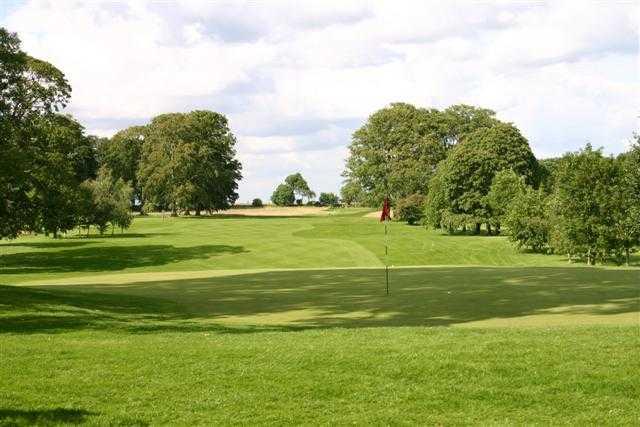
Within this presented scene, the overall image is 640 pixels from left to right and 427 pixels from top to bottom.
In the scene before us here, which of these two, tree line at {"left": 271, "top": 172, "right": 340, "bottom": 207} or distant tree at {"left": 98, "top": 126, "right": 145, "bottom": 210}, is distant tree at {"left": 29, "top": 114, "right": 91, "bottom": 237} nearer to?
distant tree at {"left": 98, "top": 126, "right": 145, "bottom": 210}

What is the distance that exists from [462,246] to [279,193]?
119m

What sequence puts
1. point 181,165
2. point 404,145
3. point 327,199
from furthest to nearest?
point 327,199 < point 181,165 < point 404,145

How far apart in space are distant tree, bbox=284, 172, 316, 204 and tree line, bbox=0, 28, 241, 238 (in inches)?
2009

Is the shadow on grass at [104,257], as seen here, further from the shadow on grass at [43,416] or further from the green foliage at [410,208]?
the shadow on grass at [43,416]

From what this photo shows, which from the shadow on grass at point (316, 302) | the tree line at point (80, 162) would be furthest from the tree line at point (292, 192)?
the shadow on grass at point (316, 302)

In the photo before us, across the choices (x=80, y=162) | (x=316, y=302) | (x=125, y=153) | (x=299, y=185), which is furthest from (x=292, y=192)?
(x=316, y=302)

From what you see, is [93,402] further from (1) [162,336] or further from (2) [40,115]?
(2) [40,115]

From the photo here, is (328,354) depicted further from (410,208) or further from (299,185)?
(299,185)

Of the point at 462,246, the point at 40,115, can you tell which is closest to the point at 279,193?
the point at 462,246

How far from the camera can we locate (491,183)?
7244 cm

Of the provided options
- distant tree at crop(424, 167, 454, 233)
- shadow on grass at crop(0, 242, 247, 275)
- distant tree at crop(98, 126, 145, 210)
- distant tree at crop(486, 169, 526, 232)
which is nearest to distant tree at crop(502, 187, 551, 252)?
distant tree at crop(486, 169, 526, 232)

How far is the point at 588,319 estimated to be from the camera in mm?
19703

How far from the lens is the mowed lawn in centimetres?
931

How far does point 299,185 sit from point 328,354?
166 metres
